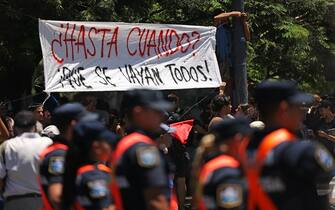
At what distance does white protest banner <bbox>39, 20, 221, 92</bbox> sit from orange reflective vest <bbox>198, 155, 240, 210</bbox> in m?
4.92

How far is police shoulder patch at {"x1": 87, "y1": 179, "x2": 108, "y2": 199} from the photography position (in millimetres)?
4910

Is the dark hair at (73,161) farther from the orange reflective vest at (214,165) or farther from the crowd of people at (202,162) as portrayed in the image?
the orange reflective vest at (214,165)

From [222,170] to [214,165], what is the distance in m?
0.07

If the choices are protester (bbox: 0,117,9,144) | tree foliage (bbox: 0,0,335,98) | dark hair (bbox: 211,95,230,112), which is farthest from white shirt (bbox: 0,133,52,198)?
tree foliage (bbox: 0,0,335,98)

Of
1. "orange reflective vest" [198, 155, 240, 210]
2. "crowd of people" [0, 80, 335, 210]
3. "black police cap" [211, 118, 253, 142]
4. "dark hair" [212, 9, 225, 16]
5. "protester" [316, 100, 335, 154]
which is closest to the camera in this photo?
"crowd of people" [0, 80, 335, 210]

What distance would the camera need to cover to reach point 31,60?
14.0m

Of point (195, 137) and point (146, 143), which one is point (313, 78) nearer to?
point (195, 137)

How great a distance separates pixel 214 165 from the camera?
175 inches

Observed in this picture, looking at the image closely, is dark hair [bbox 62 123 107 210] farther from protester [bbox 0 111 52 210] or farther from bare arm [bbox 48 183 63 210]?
protester [bbox 0 111 52 210]

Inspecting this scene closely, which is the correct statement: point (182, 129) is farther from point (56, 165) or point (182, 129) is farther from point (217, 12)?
point (217, 12)

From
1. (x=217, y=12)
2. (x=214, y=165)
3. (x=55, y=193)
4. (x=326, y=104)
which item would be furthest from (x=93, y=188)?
(x=217, y=12)

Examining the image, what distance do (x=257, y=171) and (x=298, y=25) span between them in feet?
46.5

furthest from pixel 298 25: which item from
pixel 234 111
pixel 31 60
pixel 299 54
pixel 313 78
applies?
pixel 234 111

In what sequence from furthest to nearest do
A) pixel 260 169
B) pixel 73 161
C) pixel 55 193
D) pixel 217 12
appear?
pixel 217 12
pixel 55 193
pixel 73 161
pixel 260 169
